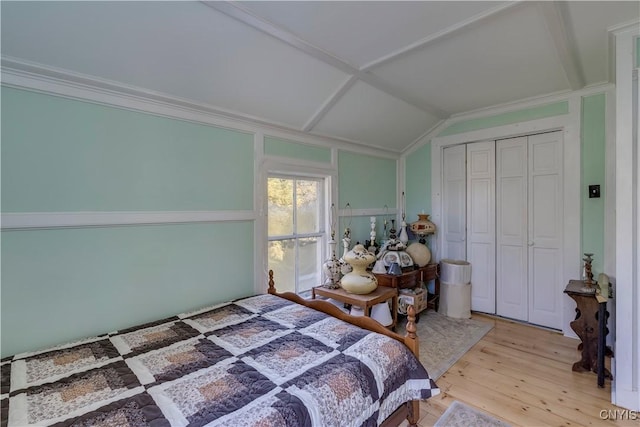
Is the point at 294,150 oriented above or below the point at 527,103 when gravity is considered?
below

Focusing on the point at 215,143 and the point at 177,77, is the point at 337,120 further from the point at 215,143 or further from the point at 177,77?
the point at 177,77

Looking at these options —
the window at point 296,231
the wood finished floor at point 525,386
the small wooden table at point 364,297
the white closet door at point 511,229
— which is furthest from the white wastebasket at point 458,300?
the window at point 296,231

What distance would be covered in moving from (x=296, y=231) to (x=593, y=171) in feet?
10.1

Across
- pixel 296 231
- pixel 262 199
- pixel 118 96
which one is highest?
pixel 118 96

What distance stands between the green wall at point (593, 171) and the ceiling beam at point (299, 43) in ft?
5.48

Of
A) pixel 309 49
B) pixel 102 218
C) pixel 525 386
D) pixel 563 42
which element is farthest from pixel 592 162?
pixel 102 218

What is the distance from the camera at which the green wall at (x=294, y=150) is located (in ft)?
9.17

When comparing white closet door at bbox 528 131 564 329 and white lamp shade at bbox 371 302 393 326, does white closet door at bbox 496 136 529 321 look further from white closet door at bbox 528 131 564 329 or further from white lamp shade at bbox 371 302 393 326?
white lamp shade at bbox 371 302 393 326

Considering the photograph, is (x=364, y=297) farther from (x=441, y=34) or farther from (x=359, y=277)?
(x=441, y=34)

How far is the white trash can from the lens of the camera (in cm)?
354

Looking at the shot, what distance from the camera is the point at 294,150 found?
9.85 feet

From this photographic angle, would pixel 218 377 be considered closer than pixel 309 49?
Yes

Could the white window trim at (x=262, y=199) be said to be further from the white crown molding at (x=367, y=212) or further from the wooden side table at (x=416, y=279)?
the wooden side table at (x=416, y=279)

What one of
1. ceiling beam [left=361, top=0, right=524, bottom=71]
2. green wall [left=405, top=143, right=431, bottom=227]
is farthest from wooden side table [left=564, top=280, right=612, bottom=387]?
ceiling beam [left=361, top=0, right=524, bottom=71]
